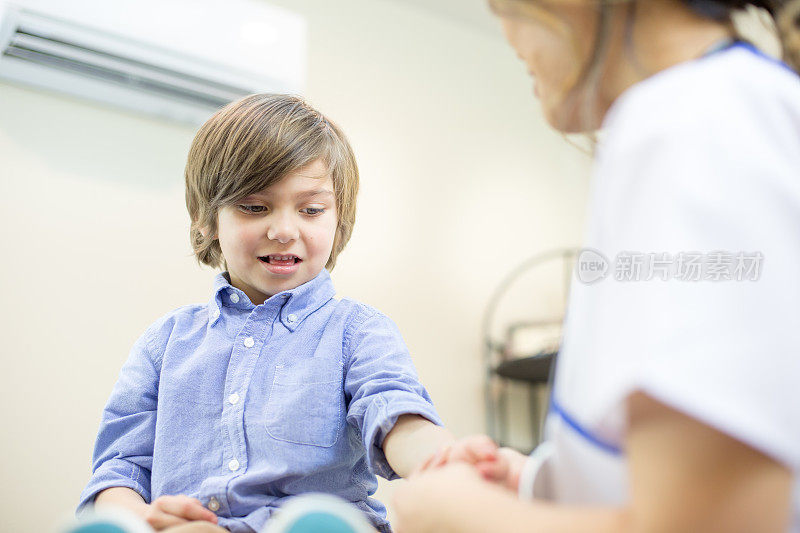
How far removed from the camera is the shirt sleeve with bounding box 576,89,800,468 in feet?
1.13

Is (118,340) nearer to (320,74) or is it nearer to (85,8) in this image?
(85,8)

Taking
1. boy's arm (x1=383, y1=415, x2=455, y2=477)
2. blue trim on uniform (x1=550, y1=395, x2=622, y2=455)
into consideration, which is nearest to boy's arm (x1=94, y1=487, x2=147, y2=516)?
boy's arm (x1=383, y1=415, x2=455, y2=477)

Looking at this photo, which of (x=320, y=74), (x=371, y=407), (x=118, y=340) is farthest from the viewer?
(x=320, y=74)

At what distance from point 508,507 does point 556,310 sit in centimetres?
261

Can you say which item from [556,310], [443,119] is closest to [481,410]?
[556,310]

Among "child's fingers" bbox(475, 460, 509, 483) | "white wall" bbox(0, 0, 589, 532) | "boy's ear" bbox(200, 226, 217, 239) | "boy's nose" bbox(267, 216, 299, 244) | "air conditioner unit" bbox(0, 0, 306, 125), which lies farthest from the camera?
"white wall" bbox(0, 0, 589, 532)

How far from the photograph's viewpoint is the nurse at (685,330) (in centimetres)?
35

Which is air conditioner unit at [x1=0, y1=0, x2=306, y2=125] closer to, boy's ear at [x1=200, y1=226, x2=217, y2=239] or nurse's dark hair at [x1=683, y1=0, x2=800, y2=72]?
boy's ear at [x1=200, y1=226, x2=217, y2=239]

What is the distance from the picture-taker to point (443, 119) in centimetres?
284

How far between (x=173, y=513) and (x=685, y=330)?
1.96ft

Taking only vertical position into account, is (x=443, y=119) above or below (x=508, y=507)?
above

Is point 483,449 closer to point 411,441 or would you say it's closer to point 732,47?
point 411,441

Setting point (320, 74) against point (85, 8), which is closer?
point (85, 8)

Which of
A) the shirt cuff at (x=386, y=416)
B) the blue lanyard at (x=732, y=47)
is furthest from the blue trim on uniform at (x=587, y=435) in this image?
the shirt cuff at (x=386, y=416)
